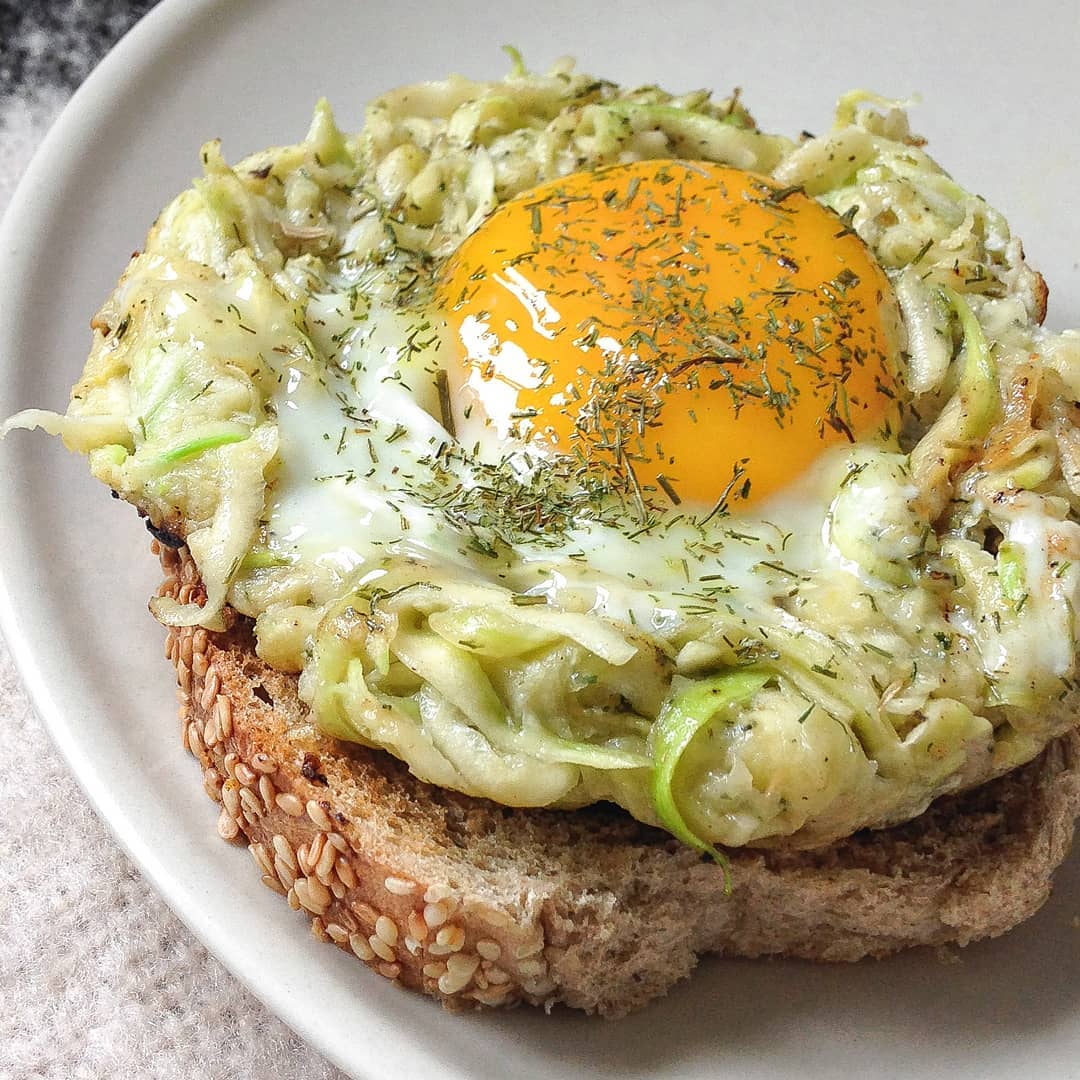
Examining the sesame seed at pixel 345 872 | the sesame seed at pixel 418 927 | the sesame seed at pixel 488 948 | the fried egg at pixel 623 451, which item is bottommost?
the sesame seed at pixel 488 948

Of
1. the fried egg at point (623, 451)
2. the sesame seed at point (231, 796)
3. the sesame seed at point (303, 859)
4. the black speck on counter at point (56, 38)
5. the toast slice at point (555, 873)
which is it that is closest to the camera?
the fried egg at point (623, 451)

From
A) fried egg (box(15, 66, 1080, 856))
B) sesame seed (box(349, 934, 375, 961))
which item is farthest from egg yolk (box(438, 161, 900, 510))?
sesame seed (box(349, 934, 375, 961))

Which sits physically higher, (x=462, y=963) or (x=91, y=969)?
(x=462, y=963)

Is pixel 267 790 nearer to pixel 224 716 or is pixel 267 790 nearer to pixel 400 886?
pixel 224 716

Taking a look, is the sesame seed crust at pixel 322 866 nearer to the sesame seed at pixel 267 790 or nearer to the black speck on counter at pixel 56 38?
the sesame seed at pixel 267 790

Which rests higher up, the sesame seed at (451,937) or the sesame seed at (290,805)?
the sesame seed at (290,805)

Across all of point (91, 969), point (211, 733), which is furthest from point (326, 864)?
point (91, 969)

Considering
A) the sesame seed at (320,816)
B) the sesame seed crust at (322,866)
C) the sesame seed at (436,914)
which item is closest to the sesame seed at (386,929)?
the sesame seed crust at (322,866)
